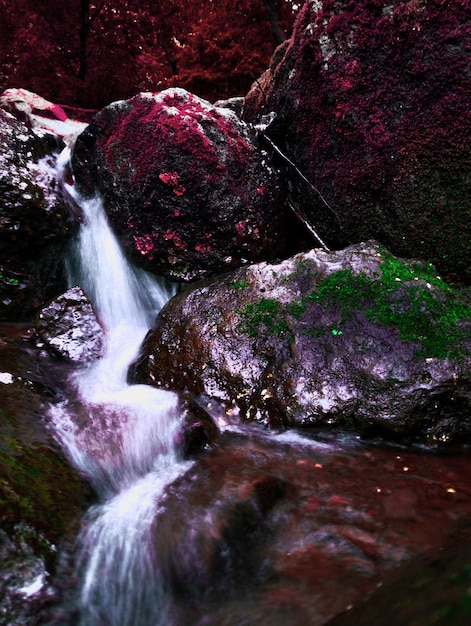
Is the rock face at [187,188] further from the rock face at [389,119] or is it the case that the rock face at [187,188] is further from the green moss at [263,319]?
the green moss at [263,319]

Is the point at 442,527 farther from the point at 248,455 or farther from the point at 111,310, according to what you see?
the point at 111,310

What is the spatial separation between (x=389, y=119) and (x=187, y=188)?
2.37 meters

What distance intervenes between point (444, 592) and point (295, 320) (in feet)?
9.17

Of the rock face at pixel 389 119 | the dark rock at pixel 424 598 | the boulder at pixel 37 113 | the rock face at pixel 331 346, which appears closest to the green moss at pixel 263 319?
the rock face at pixel 331 346

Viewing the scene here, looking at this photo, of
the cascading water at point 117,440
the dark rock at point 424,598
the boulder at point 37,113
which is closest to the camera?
the dark rock at point 424,598

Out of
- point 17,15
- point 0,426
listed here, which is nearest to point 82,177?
point 0,426

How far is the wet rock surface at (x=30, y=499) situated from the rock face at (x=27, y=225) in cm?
156

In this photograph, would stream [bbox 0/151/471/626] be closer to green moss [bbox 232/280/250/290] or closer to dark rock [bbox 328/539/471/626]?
dark rock [bbox 328/539/471/626]

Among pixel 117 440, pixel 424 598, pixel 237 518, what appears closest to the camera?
pixel 424 598

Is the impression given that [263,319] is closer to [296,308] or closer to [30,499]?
[296,308]

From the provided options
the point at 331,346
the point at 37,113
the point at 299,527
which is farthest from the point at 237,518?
the point at 37,113

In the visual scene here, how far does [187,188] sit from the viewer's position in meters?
Result: 5.04

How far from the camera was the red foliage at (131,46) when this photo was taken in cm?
1261

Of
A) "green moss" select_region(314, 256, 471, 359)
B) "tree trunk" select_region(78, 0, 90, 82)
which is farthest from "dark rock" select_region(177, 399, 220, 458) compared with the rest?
"tree trunk" select_region(78, 0, 90, 82)
